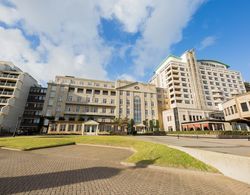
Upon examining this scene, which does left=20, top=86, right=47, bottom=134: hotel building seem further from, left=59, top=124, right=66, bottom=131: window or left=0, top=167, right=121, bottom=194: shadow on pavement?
left=0, top=167, right=121, bottom=194: shadow on pavement

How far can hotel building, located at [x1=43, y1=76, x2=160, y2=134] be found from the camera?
54094mm

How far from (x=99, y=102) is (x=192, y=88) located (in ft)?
156

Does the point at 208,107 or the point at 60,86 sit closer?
the point at 60,86

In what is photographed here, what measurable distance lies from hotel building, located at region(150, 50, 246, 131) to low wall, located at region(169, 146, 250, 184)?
4887 centimetres

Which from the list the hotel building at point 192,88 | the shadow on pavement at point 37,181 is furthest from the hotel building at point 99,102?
the shadow on pavement at point 37,181

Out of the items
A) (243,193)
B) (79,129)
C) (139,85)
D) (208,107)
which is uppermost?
(139,85)

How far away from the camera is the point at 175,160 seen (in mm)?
9570

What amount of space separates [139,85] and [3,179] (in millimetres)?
62813

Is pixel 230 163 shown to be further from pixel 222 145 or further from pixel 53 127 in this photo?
pixel 53 127

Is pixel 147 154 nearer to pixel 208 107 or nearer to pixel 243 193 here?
pixel 243 193

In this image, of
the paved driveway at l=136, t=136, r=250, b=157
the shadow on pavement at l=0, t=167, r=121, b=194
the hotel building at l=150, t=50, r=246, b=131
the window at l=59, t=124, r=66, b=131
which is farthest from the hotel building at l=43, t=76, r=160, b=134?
the shadow on pavement at l=0, t=167, r=121, b=194

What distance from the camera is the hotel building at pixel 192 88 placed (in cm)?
5950

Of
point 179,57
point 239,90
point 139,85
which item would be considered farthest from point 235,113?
point 239,90

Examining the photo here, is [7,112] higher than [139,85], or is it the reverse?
[139,85]
